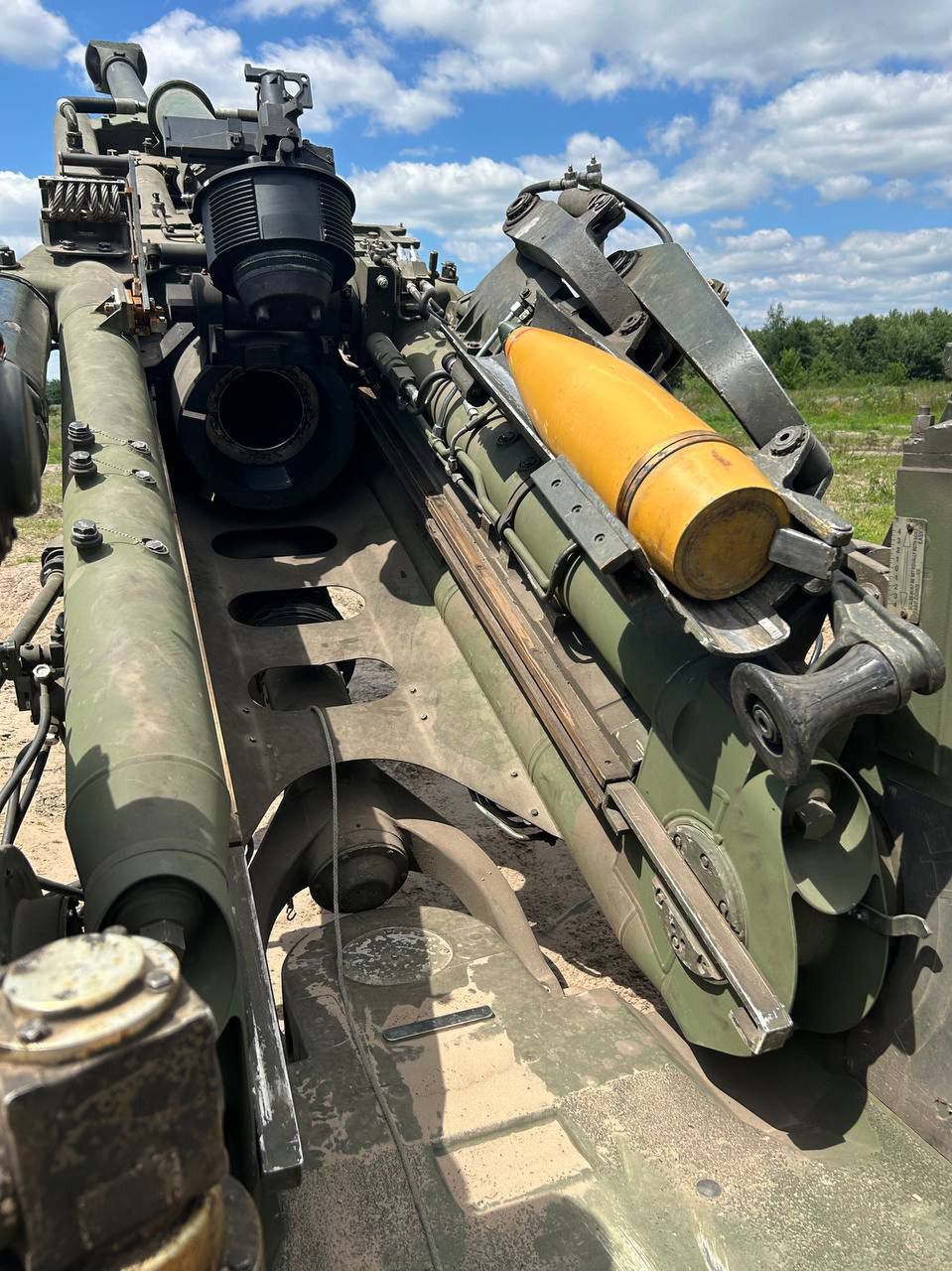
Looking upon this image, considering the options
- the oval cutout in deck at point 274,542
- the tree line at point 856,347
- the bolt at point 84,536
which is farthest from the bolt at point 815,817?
the tree line at point 856,347

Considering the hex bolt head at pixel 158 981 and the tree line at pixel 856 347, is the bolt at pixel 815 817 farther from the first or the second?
the tree line at pixel 856 347

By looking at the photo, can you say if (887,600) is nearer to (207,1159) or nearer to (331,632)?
(207,1159)

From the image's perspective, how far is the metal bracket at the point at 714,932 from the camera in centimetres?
283

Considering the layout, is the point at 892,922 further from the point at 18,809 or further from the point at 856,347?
the point at 856,347

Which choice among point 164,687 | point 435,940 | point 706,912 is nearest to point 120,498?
point 164,687

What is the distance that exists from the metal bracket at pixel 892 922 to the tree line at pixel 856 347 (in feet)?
125

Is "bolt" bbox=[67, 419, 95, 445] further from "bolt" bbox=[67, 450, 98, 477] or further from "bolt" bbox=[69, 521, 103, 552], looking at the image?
"bolt" bbox=[69, 521, 103, 552]

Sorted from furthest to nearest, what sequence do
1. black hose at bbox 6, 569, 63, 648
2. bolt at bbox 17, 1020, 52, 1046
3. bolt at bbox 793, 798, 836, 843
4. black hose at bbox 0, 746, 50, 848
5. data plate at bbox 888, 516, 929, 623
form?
black hose at bbox 6, 569, 63, 648, data plate at bbox 888, 516, 929, 623, bolt at bbox 793, 798, 836, 843, black hose at bbox 0, 746, 50, 848, bolt at bbox 17, 1020, 52, 1046

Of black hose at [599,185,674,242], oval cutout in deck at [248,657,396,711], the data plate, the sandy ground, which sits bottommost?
the sandy ground

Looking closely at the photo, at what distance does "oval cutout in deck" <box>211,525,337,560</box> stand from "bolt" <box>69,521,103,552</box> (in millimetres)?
2419

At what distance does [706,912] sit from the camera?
3.11 m

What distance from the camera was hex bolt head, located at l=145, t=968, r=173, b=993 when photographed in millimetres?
1181

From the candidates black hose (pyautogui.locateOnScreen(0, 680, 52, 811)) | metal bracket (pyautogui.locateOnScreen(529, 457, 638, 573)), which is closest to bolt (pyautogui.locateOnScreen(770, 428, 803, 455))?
Result: metal bracket (pyautogui.locateOnScreen(529, 457, 638, 573))

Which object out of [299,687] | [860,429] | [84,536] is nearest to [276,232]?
[84,536]
